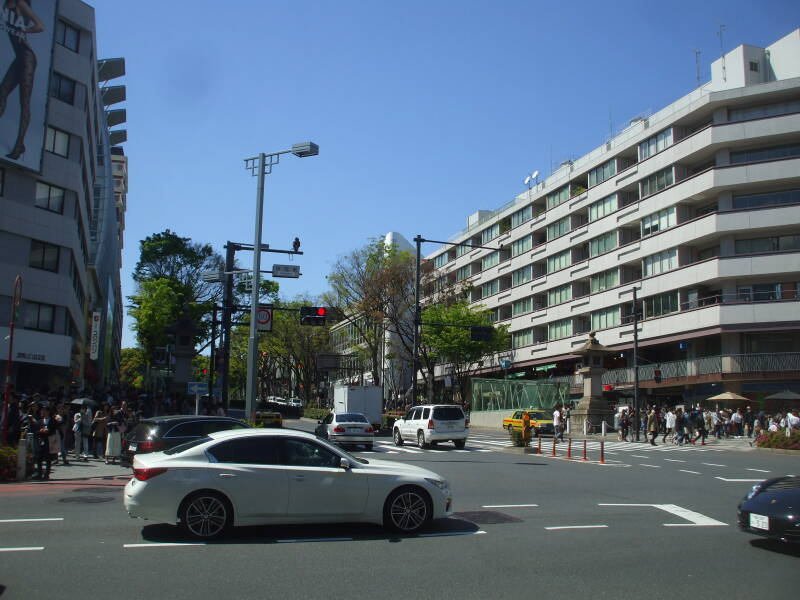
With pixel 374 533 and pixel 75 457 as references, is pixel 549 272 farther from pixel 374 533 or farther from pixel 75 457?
pixel 374 533

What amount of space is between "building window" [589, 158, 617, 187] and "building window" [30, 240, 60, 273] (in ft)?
136

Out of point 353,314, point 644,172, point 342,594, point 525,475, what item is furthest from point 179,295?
point 342,594

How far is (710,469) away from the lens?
69.7 ft

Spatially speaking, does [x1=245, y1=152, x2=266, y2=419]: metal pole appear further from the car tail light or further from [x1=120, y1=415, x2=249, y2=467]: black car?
the car tail light

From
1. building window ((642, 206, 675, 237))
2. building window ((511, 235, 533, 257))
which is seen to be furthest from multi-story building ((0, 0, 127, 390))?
building window ((511, 235, 533, 257))

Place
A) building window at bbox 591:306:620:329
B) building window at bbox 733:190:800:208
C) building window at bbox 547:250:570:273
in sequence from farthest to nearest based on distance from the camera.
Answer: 1. building window at bbox 547:250:570:273
2. building window at bbox 591:306:620:329
3. building window at bbox 733:190:800:208

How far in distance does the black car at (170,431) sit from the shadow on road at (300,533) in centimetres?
578

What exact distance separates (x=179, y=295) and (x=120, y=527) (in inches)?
2172

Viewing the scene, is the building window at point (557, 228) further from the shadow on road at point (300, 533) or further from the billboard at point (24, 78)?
the shadow on road at point (300, 533)

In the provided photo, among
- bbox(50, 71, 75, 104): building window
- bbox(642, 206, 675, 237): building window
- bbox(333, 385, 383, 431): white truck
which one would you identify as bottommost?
bbox(333, 385, 383, 431): white truck

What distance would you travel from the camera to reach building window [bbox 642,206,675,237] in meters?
52.1

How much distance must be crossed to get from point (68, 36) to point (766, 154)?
1649 inches

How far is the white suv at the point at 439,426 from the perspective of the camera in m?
30.1

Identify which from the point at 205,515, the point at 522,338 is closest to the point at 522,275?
the point at 522,338
